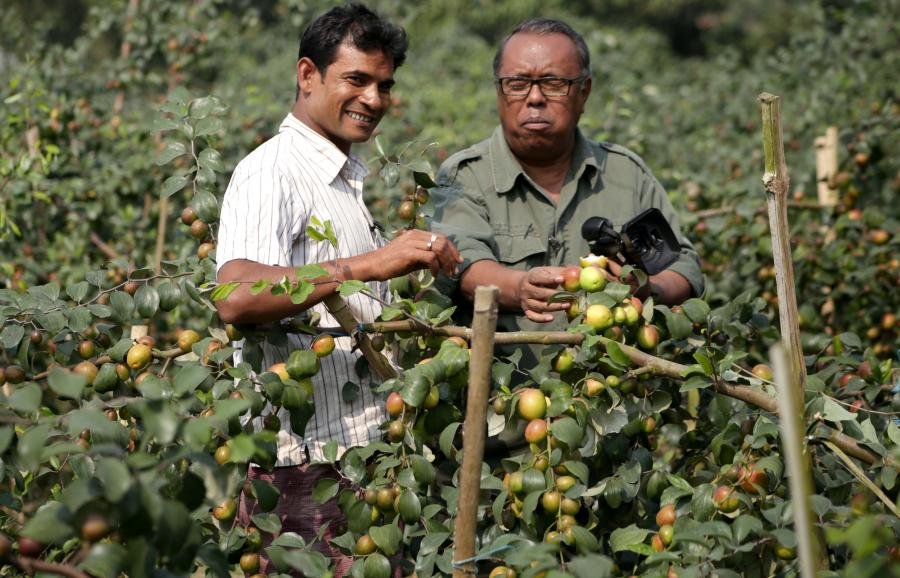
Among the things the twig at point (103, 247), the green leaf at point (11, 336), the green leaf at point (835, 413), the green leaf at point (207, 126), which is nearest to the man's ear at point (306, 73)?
the green leaf at point (207, 126)

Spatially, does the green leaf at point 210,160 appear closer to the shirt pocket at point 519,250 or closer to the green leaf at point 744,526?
the shirt pocket at point 519,250

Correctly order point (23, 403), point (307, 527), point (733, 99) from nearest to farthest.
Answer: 1. point (23, 403)
2. point (307, 527)
3. point (733, 99)

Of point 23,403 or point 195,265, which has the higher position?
point 195,265

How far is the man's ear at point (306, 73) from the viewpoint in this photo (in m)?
2.81

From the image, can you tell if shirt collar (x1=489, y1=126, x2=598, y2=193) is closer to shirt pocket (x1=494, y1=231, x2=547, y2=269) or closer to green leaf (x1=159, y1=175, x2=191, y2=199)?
shirt pocket (x1=494, y1=231, x2=547, y2=269)

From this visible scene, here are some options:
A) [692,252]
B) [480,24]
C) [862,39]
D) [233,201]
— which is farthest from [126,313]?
[480,24]

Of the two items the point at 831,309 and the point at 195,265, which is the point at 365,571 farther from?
the point at 831,309

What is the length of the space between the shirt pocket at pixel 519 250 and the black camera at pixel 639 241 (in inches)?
8.2

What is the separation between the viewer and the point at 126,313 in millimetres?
2783

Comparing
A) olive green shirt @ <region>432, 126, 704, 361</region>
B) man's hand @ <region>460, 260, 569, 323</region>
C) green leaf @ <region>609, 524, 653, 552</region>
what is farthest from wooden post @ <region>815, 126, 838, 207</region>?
green leaf @ <region>609, 524, 653, 552</region>

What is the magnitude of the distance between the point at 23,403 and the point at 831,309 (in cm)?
351

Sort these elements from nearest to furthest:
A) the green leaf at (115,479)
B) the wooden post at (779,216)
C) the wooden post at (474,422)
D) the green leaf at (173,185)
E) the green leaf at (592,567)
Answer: the green leaf at (115,479) → the green leaf at (592,567) → the wooden post at (474,422) → the wooden post at (779,216) → the green leaf at (173,185)

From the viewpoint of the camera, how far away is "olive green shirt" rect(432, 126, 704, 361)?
2.97m

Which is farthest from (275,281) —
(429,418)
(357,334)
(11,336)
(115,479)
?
(115,479)
